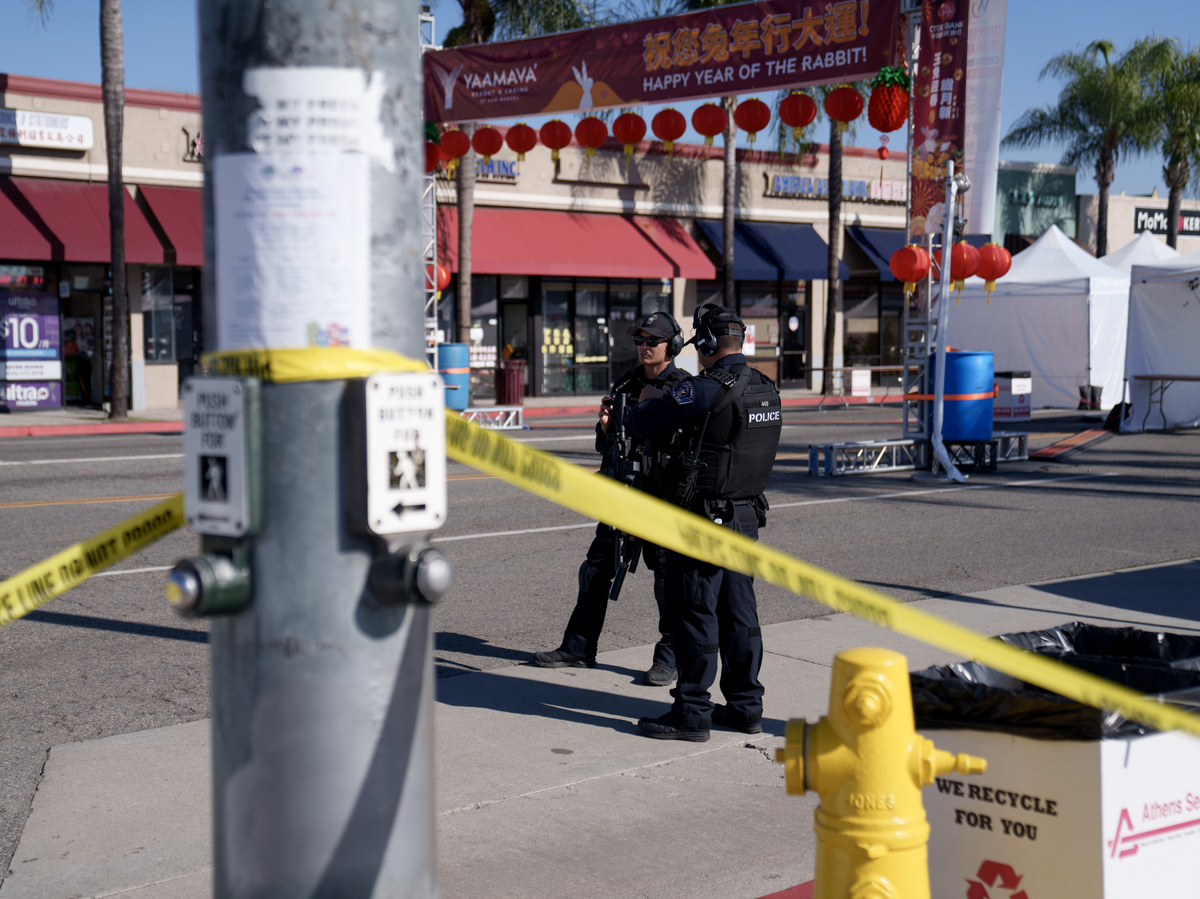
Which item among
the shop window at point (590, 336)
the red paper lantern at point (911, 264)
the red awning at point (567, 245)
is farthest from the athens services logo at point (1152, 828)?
the shop window at point (590, 336)

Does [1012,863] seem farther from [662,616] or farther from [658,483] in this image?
[662,616]

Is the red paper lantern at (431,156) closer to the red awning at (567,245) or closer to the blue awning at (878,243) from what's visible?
the red awning at (567,245)

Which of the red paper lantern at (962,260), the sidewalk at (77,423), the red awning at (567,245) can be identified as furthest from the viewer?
the red awning at (567,245)

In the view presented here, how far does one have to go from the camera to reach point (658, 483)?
16.9 feet

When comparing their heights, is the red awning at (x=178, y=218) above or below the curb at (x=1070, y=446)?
above

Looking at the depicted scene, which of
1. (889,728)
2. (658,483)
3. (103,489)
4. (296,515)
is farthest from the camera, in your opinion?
(103,489)

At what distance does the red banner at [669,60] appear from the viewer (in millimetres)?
15461

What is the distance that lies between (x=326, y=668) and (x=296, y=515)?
228 millimetres

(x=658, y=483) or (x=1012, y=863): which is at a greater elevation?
(x=658, y=483)

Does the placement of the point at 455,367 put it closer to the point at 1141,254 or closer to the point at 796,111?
the point at 796,111

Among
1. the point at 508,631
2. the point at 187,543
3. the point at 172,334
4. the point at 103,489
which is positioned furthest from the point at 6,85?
the point at 508,631

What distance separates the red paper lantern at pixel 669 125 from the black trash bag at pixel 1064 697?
642 inches

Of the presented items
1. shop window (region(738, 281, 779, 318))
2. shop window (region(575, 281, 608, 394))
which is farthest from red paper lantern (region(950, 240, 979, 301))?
shop window (region(738, 281, 779, 318))

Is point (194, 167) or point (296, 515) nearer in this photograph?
point (296, 515)
